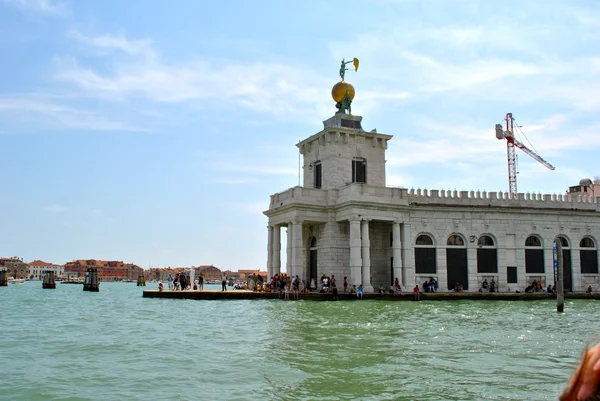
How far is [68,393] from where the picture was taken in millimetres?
9734

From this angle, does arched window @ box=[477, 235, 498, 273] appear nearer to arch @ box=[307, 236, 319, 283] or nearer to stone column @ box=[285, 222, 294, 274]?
arch @ box=[307, 236, 319, 283]

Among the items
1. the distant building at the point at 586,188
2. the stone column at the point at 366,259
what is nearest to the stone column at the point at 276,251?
the stone column at the point at 366,259

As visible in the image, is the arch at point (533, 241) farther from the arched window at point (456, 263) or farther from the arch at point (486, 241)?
the arched window at point (456, 263)

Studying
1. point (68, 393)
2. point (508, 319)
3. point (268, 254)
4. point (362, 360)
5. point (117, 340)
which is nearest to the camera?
point (68, 393)

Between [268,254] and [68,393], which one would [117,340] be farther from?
[268,254]

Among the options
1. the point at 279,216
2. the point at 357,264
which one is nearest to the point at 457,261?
the point at 357,264

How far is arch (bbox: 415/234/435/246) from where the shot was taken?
39.4m

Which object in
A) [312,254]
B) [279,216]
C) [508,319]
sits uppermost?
[279,216]

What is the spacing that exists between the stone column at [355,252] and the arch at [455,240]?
7.38 m

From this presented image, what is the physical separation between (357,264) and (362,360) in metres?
24.0

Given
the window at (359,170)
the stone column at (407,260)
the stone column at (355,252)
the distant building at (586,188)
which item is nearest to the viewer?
the stone column at (355,252)

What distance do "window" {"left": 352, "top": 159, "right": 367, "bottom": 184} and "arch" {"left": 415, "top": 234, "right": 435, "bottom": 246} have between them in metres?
5.85

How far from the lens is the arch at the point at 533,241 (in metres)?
41.3

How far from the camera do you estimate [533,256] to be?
4119 cm
